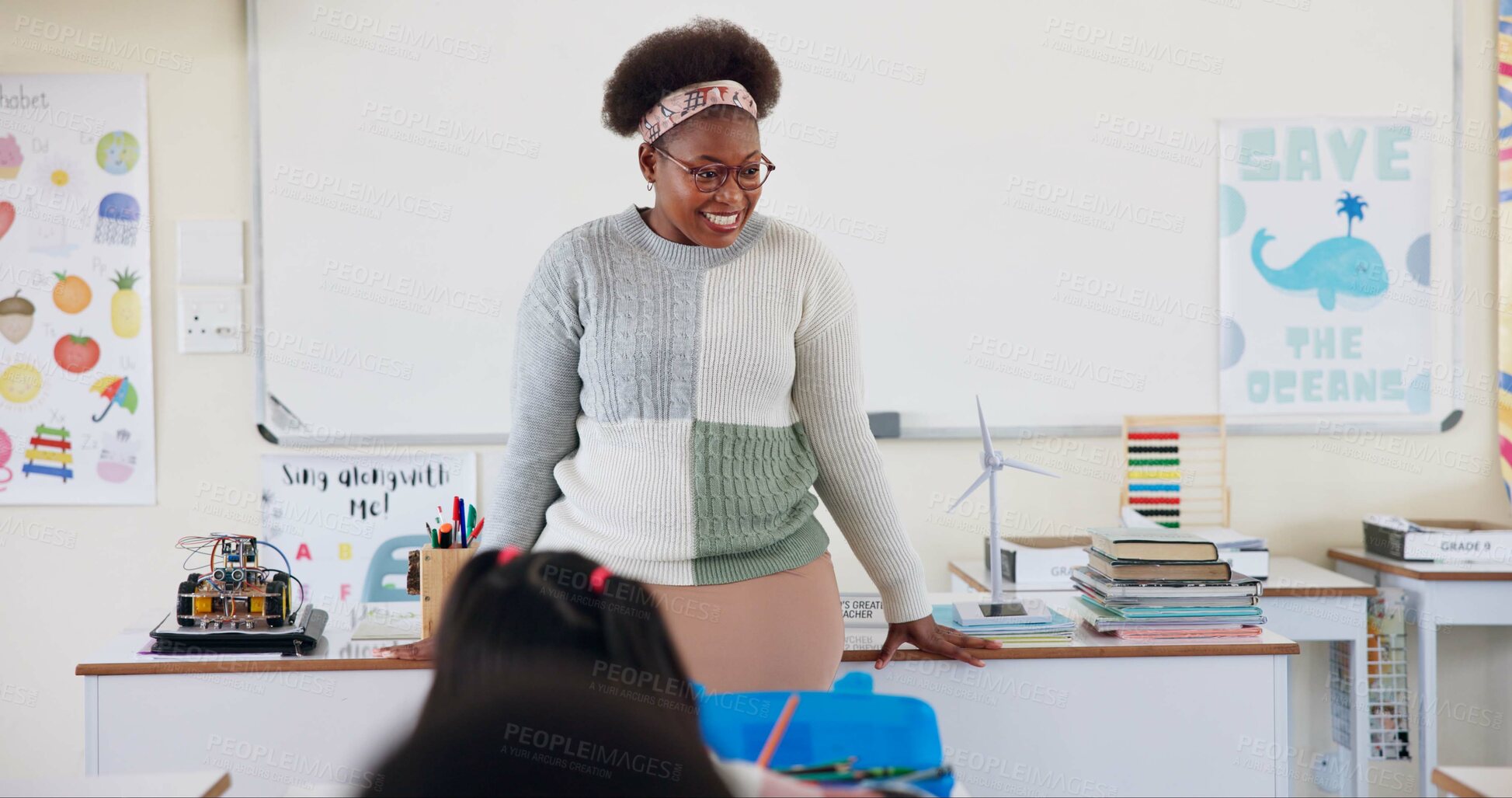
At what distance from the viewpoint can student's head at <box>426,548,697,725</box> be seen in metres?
0.73

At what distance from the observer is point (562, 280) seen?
1.66 m

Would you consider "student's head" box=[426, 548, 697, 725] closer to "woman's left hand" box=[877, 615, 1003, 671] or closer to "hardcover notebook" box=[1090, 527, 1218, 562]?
"woman's left hand" box=[877, 615, 1003, 671]

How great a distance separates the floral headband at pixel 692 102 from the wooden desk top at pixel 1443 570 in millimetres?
2140

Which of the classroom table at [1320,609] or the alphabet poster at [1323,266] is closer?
the classroom table at [1320,609]

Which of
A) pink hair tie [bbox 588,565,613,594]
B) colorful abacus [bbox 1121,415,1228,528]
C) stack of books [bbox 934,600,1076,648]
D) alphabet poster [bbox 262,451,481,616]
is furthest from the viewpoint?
alphabet poster [bbox 262,451,481,616]

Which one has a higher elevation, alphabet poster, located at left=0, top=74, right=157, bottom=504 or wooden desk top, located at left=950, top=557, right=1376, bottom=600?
alphabet poster, located at left=0, top=74, right=157, bottom=504

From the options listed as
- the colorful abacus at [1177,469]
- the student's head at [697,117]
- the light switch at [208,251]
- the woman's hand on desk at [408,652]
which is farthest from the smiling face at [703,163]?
the light switch at [208,251]

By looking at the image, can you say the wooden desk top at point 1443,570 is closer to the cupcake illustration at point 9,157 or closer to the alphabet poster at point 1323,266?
the alphabet poster at point 1323,266

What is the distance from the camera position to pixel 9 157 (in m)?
3.19

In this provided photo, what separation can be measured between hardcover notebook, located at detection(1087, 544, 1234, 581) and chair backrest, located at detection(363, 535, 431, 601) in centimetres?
191

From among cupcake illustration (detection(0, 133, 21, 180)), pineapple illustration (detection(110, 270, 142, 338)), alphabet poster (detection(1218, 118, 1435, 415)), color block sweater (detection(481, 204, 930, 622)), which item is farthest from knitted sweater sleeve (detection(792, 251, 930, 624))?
cupcake illustration (detection(0, 133, 21, 180))

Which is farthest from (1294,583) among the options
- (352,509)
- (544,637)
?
(544,637)

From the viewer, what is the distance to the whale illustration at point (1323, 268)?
3271mm

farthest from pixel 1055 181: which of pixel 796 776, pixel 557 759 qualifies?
pixel 557 759
